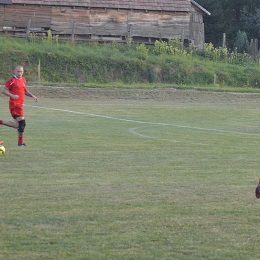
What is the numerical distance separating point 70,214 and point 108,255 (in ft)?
5.16

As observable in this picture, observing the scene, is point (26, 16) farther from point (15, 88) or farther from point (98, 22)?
point (15, 88)

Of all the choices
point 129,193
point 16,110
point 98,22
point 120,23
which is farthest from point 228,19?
point 129,193

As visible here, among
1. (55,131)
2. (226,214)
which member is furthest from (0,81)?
(226,214)

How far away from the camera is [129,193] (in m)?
8.98

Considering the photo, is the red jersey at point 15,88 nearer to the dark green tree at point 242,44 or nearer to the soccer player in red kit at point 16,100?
the soccer player in red kit at point 16,100

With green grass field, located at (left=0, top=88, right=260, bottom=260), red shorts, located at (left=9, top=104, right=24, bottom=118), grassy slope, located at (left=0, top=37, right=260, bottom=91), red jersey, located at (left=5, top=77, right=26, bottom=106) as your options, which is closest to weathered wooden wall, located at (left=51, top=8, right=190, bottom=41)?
grassy slope, located at (left=0, top=37, right=260, bottom=91)

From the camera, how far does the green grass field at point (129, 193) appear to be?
6.46 m

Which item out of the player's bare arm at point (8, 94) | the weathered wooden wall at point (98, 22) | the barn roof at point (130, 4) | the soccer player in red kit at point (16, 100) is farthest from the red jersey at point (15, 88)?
the barn roof at point (130, 4)

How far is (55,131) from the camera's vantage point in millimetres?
17672

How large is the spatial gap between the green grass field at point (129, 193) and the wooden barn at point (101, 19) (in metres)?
31.5

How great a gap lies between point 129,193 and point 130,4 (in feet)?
139

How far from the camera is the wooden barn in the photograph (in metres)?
48.8

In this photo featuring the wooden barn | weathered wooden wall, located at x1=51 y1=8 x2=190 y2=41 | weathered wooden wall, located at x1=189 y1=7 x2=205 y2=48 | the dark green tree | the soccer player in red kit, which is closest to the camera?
the soccer player in red kit

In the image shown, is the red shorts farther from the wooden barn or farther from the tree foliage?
the tree foliage
